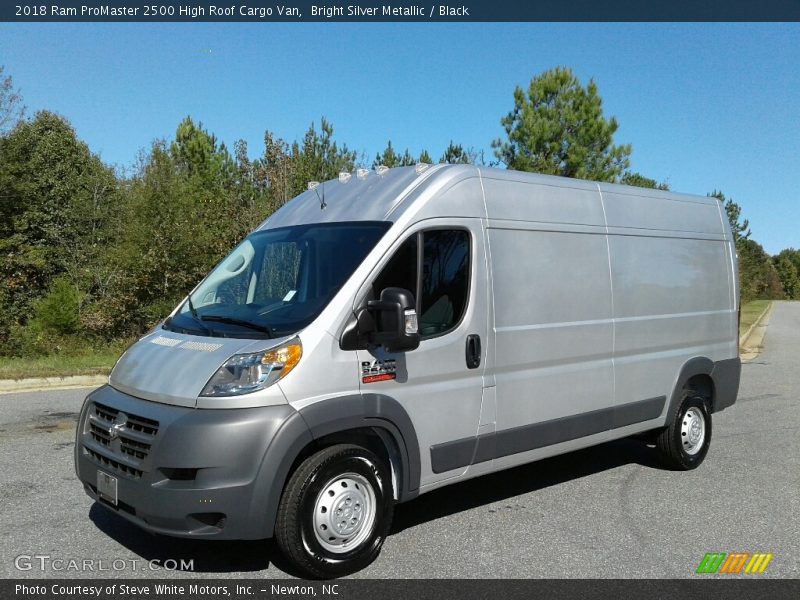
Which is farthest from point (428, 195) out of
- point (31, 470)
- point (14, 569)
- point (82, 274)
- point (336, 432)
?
point (82, 274)

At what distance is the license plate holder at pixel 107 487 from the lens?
13.2 feet

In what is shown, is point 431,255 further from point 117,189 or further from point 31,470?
point 117,189

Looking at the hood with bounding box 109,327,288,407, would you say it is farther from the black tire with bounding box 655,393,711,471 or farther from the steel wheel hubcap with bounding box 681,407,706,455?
the steel wheel hubcap with bounding box 681,407,706,455

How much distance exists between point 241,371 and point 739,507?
399 cm

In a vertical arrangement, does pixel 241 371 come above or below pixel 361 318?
below

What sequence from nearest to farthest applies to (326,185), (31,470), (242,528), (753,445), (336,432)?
1. (242,528)
2. (336,432)
3. (326,185)
4. (31,470)
5. (753,445)

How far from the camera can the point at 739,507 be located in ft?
18.3

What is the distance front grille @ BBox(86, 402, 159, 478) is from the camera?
12.8 feet

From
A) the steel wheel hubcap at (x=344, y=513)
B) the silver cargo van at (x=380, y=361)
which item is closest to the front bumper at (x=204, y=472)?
the silver cargo van at (x=380, y=361)

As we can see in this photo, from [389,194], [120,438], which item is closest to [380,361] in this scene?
[389,194]

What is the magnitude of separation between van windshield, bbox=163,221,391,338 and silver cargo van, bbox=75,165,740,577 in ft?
0.05

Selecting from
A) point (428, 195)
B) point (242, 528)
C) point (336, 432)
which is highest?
point (428, 195)

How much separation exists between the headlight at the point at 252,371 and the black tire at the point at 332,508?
0.51 meters

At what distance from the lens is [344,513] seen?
4.13 meters
